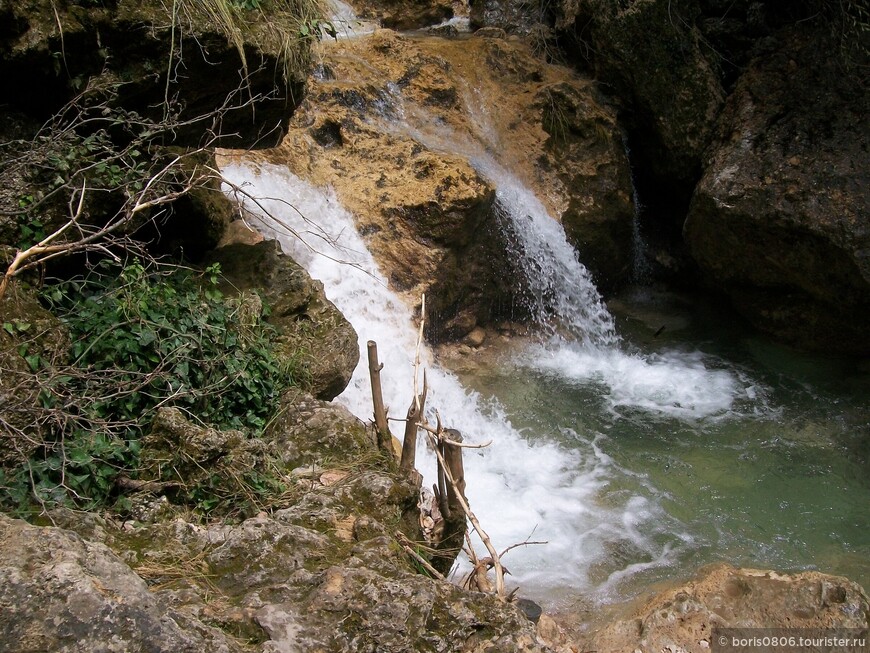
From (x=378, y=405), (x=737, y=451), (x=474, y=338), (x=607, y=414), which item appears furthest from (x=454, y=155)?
(x=378, y=405)

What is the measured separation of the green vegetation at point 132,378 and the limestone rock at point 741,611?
1882 millimetres

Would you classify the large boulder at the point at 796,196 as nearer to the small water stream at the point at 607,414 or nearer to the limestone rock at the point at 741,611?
the small water stream at the point at 607,414

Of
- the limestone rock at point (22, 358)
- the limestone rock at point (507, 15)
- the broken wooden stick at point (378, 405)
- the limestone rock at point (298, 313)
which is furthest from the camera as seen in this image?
the limestone rock at point (507, 15)

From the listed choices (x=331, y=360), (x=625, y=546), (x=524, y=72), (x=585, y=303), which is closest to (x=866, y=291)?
(x=585, y=303)

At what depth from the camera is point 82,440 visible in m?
2.71

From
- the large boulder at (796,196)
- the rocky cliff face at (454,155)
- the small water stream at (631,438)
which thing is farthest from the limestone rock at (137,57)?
the large boulder at (796,196)

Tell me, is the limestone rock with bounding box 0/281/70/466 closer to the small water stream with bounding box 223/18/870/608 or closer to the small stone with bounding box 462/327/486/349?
the small water stream with bounding box 223/18/870/608

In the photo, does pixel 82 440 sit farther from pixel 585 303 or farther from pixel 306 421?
pixel 585 303

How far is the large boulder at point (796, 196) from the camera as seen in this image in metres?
6.07

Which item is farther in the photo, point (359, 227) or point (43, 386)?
point (359, 227)

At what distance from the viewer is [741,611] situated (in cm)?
346

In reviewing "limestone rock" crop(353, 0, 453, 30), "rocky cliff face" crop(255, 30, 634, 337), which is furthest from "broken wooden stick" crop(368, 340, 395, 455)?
"limestone rock" crop(353, 0, 453, 30)

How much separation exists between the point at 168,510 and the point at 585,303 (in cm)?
519

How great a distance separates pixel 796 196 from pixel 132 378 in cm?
552
